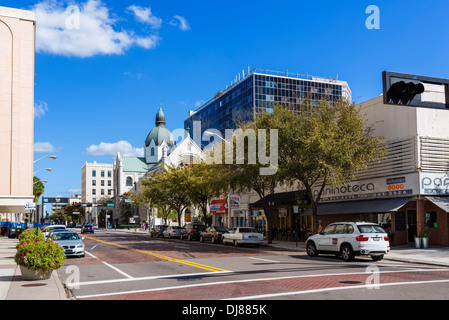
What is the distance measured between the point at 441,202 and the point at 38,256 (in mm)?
21413

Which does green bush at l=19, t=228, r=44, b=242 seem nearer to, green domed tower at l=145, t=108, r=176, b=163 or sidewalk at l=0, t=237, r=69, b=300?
sidewalk at l=0, t=237, r=69, b=300

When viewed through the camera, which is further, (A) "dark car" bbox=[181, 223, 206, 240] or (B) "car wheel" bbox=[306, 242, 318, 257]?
(A) "dark car" bbox=[181, 223, 206, 240]

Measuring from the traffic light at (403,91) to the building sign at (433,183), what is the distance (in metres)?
14.5

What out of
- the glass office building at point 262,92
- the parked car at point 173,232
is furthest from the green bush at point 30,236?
the glass office building at point 262,92

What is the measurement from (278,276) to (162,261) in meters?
7.88

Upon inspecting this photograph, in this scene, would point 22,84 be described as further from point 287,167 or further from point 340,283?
point 340,283

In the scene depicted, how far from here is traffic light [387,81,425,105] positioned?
12.7 meters

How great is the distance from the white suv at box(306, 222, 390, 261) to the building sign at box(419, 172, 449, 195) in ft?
23.0

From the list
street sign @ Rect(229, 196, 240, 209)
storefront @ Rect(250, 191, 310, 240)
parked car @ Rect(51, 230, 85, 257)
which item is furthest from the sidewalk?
street sign @ Rect(229, 196, 240, 209)

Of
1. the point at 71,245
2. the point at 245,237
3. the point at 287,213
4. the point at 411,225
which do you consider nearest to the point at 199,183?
the point at 287,213

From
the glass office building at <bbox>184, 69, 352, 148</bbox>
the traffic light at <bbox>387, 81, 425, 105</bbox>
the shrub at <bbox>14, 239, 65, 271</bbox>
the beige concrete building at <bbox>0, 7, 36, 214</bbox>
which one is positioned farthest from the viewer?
the glass office building at <bbox>184, 69, 352, 148</bbox>

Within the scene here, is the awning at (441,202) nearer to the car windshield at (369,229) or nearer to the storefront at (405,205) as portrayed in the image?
the storefront at (405,205)

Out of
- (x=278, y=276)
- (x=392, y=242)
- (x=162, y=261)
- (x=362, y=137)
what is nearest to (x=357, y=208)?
(x=392, y=242)

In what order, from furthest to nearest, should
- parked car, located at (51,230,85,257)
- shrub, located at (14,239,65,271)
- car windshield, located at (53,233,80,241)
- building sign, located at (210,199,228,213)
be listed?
building sign, located at (210,199,228,213) < car windshield, located at (53,233,80,241) < parked car, located at (51,230,85,257) < shrub, located at (14,239,65,271)
